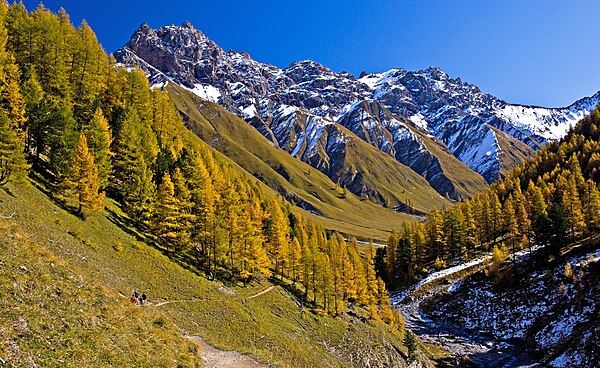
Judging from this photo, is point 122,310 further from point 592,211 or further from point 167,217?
point 592,211

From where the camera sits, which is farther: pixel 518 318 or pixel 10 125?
pixel 518 318

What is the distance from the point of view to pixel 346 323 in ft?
222

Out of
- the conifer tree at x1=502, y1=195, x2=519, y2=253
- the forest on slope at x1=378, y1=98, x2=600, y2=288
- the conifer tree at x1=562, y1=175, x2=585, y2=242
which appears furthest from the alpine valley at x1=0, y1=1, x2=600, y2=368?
the forest on slope at x1=378, y1=98, x2=600, y2=288

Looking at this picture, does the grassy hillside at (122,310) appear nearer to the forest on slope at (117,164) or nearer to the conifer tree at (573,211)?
the forest on slope at (117,164)

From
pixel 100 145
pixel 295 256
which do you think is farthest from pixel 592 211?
pixel 100 145

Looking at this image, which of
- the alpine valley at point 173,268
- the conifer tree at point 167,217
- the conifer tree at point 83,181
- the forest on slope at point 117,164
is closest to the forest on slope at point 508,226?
the alpine valley at point 173,268

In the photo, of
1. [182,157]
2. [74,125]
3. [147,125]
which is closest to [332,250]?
[182,157]

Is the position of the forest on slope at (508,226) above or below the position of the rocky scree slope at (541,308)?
above

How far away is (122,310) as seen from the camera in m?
23.0

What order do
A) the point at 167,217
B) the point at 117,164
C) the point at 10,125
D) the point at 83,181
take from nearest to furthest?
the point at 10,125
the point at 83,181
the point at 167,217
the point at 117,164

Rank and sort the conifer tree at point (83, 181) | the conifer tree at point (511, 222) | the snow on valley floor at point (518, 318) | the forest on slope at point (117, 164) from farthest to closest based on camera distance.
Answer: the conifer tree at point (511, 222) < the snow on valley floor at point (518, 318) < the forest on slope at point (117, 164) < the conifer tree at point (83, 181)

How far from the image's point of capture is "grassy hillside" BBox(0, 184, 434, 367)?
16.2 metres

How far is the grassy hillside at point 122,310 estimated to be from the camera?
640 inches

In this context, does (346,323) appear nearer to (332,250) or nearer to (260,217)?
(332,250)
